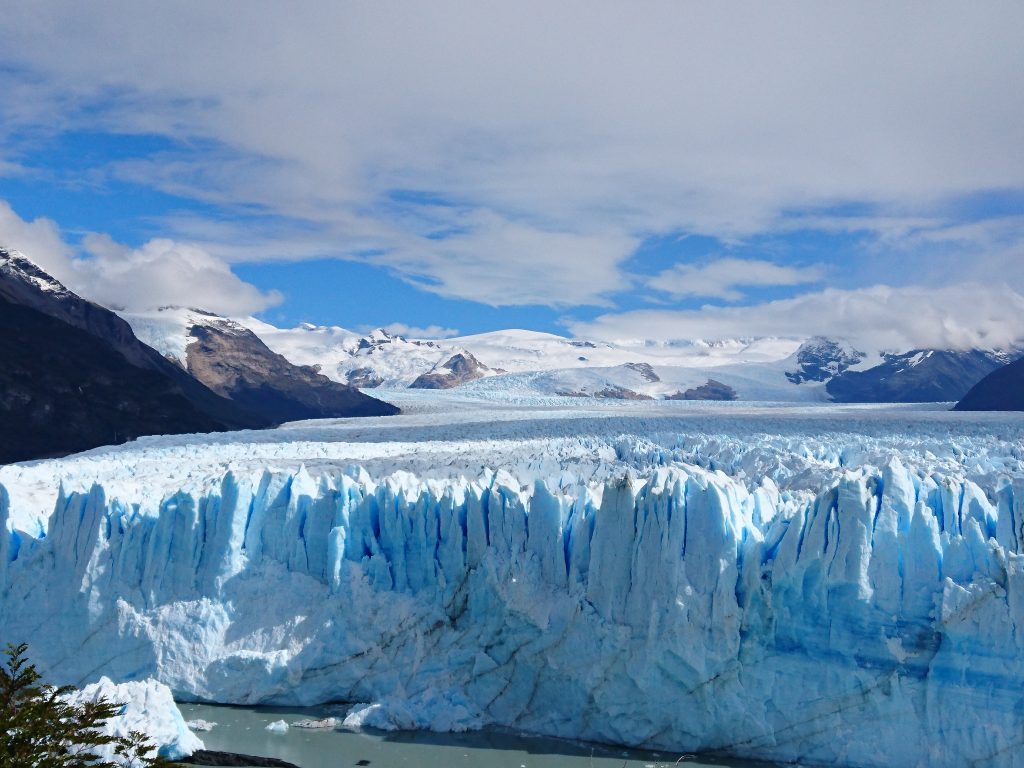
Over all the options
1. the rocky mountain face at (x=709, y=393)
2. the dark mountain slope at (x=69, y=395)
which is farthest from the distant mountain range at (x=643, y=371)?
the dark mountain slope at (x=69, y=395)

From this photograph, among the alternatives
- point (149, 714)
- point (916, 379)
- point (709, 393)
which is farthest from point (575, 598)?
point (916, 379)

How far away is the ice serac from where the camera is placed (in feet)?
37.1

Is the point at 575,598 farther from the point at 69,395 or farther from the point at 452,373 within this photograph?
the point at 452,373

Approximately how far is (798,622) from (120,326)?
35.5 m

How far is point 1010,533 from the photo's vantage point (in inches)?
458

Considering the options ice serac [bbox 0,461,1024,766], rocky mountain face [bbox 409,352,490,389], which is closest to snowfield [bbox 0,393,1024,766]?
ice serac [bbox 0,461,1024,766]

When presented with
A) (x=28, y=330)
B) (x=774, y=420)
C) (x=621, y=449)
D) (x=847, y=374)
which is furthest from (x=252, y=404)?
(x=847, y=374)

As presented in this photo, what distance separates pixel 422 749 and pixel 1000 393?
124ft

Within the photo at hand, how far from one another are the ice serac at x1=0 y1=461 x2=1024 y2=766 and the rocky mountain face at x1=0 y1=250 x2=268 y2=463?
1449cm

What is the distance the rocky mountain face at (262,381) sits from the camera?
51125mm

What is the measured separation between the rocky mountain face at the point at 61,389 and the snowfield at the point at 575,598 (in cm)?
1279

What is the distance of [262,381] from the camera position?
55.2 meters

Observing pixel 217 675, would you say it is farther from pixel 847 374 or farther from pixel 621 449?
pixel 847 374

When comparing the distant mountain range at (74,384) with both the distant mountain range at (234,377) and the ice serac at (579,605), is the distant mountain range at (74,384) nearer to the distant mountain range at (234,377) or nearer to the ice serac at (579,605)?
the distant mountain range at (234,377)
